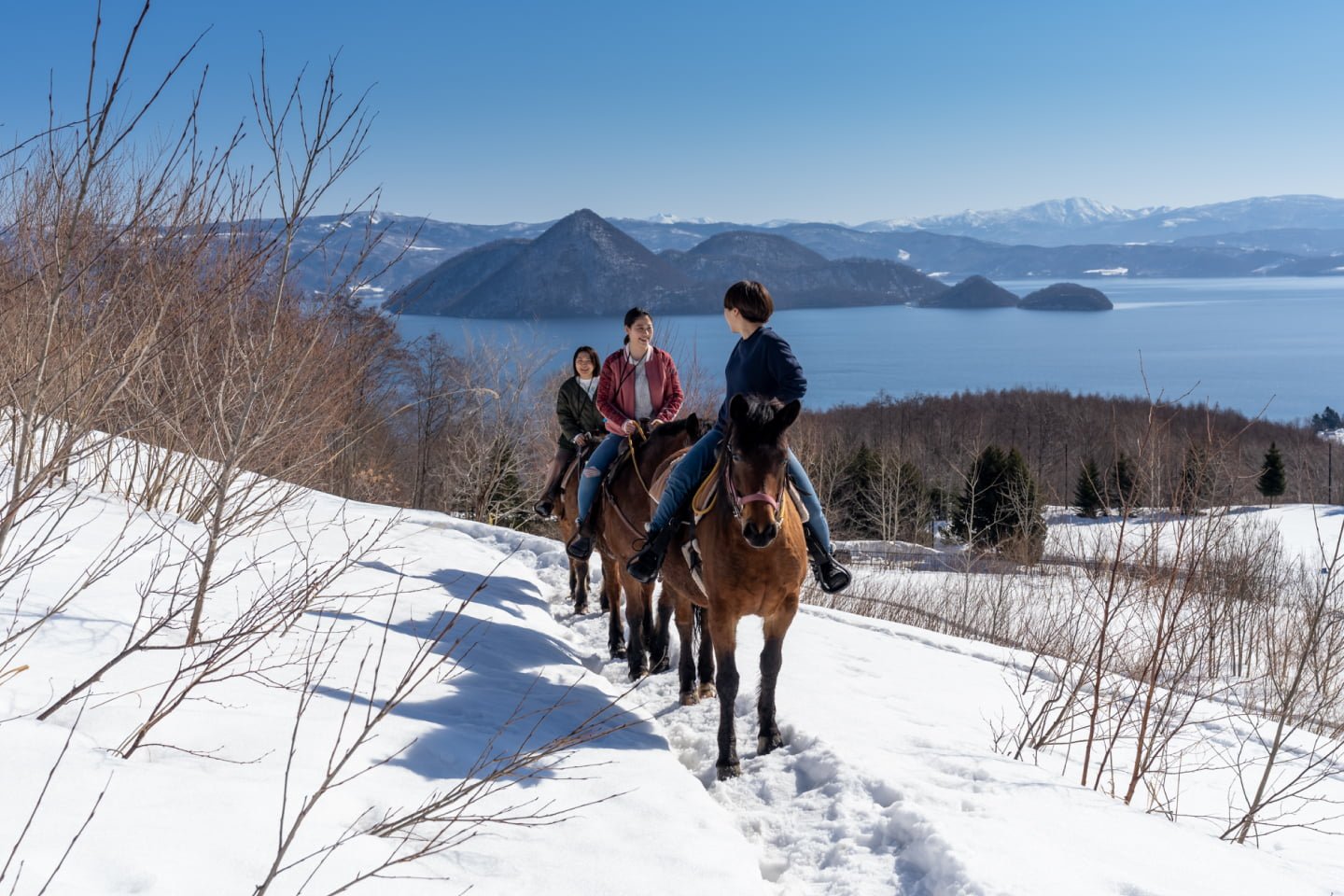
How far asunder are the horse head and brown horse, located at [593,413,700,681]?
5.68 feet

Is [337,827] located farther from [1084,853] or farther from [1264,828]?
[1264,828]

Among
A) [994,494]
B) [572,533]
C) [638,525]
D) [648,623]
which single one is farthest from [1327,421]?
[638,525]

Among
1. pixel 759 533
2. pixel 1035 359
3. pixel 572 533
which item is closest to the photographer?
pixel 759 533

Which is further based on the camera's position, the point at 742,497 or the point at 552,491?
the point at 552,491

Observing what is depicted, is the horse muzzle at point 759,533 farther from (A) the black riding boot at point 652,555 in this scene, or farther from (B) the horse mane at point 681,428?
(B) the horse mane at point 681,428

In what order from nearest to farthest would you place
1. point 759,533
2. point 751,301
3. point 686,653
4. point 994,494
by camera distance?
point 759,533, point 751,301, point 686,653, point 994,494

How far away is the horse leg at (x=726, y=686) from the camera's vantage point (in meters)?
4.75

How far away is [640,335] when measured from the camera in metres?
7.05

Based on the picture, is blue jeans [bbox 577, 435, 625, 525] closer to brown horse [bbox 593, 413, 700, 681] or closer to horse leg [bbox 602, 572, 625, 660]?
brown horse [bbox 593, 413, 700, 681]

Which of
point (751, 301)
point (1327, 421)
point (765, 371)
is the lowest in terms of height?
point (1327, 421)

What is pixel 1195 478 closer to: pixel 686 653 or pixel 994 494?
pixel 686 653

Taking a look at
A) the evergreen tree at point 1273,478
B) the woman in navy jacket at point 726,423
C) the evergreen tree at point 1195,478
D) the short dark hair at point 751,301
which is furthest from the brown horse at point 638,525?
the evergreen tree at point 1273,478

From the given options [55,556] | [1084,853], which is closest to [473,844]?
[1084,853]

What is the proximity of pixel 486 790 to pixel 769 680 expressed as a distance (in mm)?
2197
